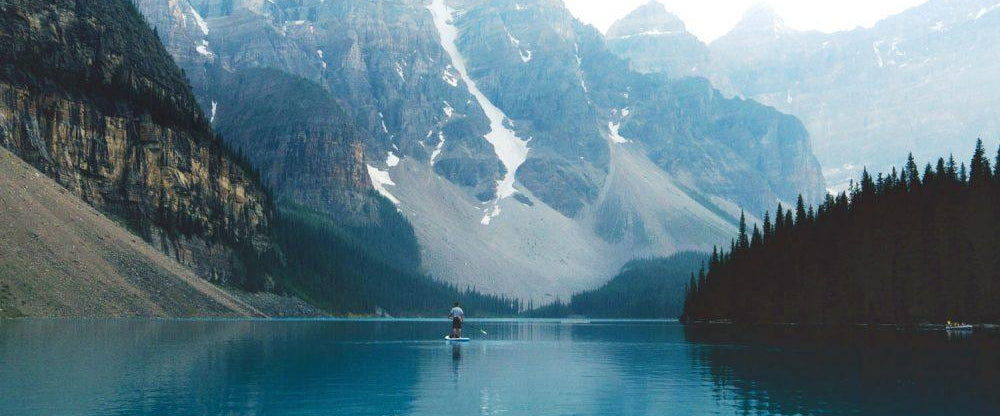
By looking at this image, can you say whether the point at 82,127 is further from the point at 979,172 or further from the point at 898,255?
the point at 979,172

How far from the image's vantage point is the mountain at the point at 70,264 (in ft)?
374

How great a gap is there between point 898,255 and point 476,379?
82.0m

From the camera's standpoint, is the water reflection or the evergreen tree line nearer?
the water reflection

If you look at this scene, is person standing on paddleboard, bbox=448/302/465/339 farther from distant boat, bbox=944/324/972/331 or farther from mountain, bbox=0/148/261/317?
distant boat, bbox=944/324/972/331

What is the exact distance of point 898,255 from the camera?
117625mm

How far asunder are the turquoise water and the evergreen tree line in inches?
1237

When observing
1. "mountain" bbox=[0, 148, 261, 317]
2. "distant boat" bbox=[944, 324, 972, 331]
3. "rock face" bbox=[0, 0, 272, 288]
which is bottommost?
"distant boat" bbox=[944, 324, 972, 331]

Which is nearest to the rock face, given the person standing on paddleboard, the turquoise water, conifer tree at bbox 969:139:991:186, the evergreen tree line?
the person standing on paddleboard

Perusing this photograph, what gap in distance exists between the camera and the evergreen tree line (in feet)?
356

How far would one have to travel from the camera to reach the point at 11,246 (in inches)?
4537

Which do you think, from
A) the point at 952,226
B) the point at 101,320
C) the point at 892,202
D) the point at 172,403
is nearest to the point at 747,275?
the point at 892,202

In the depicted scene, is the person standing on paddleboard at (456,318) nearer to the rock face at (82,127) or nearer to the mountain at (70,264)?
the mountain at (70,264)

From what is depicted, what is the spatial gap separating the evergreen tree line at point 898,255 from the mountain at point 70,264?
93636mm

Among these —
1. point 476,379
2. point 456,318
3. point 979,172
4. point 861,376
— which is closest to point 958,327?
point 979,172
